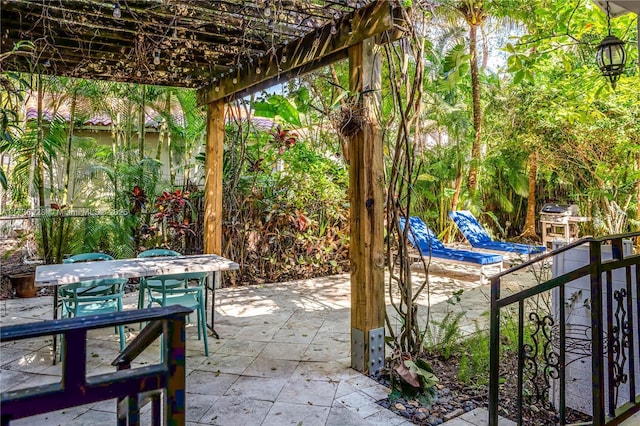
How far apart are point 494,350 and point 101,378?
6.57 ft

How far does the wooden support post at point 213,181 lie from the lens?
19.5ft

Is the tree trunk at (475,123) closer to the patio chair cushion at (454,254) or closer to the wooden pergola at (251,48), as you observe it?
the patio chair cushion at (454,254)

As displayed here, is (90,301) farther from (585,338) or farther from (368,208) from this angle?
(585,338)

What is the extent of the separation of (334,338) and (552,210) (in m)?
7.06

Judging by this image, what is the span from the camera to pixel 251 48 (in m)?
4.54

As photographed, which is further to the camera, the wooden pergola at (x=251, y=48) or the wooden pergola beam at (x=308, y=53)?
the wooden pergola at (x=251, y=48)

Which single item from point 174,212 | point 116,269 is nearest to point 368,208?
point 116,269

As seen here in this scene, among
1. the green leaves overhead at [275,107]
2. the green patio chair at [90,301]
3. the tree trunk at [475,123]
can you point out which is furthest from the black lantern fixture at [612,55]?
the tree trunk at [475,123]

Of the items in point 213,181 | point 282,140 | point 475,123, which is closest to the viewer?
point 213,181

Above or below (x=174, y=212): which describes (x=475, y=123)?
above

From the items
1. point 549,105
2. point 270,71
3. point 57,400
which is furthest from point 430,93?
point 57,400

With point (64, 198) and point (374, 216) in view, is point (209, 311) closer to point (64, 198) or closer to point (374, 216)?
point (374, 216)

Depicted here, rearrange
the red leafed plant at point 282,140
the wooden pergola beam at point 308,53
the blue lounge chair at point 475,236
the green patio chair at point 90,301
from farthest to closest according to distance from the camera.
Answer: the blue lounge chair at point 475,236
the red leafed plant at point 282,140
the green patio chair at point 90,301
the wooden pergola beam at point 308,53

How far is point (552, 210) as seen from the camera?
353 inches
